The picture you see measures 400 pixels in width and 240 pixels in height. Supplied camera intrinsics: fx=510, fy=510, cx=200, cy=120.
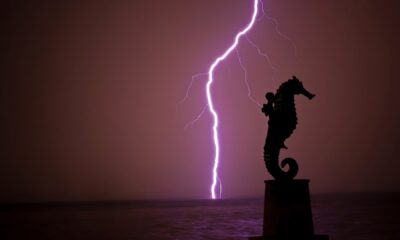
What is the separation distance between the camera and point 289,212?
3.00m

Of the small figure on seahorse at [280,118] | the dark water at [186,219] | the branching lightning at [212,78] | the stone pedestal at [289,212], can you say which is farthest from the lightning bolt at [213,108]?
the stone pedestal at [289,212]

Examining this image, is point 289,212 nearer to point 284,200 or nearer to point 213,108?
point 284,200

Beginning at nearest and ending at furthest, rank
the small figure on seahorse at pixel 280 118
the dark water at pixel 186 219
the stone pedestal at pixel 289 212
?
1. the stone pedestal at pixel 289 212
2. the small figure on seahorse at pixel 280 118
3. the dark water at pixel 186 219

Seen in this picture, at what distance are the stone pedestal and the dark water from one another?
1.40 feet

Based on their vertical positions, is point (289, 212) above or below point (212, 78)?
below

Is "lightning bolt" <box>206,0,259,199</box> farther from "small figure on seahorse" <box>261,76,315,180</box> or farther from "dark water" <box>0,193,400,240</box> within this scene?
"small figure on seahorse" <box>261,76,315,180</box>

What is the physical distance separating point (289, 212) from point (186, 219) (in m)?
1.57

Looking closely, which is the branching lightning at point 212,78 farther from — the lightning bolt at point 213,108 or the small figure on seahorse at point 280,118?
the small figure on seahorse at point 280,118

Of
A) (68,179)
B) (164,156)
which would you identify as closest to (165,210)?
(164,156)

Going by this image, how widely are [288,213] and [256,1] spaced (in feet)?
12.2

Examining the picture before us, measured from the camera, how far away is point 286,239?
2963 mm

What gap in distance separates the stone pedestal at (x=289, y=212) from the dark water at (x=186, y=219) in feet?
1.40

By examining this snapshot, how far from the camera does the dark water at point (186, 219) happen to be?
358cm

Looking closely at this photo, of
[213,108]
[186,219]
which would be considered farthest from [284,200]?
[213,108]
